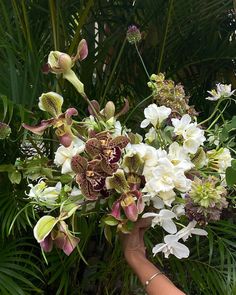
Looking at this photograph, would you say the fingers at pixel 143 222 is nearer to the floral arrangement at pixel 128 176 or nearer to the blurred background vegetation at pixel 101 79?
the floral arrangement at pixel 128 176

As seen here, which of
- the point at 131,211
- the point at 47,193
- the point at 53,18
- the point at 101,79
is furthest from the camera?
the point at 101,79

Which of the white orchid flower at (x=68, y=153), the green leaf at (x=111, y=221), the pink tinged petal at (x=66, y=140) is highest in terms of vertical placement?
the pink tinged petal at (x=66, y=140)

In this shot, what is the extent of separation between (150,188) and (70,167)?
5.2 inches

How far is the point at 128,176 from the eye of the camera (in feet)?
2.68

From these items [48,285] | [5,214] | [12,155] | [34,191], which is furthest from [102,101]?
[34,191]

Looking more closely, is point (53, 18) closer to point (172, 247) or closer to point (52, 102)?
point (52, 102)

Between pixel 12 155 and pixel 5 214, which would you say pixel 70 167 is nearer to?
pixel 5 214

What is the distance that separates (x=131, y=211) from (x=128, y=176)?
0.21 feet

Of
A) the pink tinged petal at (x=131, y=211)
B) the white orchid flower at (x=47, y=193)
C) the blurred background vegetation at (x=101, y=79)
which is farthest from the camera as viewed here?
the blurred background vegetation at (x=101, y=79)

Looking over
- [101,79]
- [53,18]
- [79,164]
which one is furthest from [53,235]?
[101,79]

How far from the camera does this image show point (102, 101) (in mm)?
1684

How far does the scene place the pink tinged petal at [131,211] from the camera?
30.4 inches

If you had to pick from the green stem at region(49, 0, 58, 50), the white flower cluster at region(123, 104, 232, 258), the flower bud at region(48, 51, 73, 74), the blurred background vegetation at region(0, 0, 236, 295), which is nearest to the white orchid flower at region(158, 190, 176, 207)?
the white flower cluster at region(123, 104, 232, 258)

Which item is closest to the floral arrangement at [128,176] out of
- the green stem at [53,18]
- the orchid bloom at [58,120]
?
the orchid bloom at [58,120]
